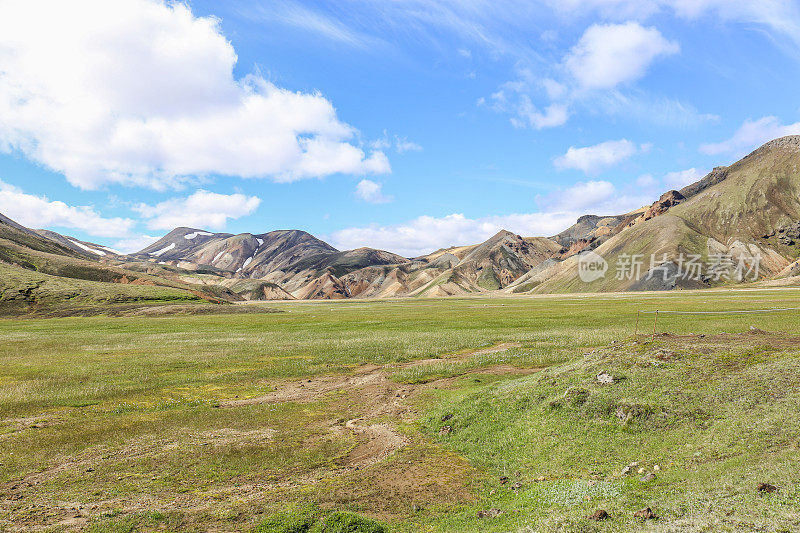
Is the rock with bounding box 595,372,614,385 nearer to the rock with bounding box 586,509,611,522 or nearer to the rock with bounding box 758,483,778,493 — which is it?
the rock with bounding box 758,483,778,493

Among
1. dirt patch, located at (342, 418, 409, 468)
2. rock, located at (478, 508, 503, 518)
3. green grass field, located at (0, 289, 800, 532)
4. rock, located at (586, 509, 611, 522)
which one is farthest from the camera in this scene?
dirt patch, located at (342, 418, 409, 468)

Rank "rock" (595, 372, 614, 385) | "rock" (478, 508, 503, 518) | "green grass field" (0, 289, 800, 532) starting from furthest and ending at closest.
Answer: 1. "rock" (595, 372, 614, 385)
2. "rock" (478, 508, 503, 518)
3. "green grass field" (0, 289, 800, 532)

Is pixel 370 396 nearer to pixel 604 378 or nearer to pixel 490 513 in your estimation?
pixel 604 378

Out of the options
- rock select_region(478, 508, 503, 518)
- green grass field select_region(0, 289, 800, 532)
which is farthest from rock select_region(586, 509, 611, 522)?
rock select_region(478, 508, 503, 518)

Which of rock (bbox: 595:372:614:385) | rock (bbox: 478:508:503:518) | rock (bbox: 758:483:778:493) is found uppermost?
rock (bbox: 595:372:614:385)

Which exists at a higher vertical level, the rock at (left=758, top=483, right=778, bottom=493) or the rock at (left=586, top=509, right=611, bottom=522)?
the rock at (left=758, top=483, right=778, bottom=493)

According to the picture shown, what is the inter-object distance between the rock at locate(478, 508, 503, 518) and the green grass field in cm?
7

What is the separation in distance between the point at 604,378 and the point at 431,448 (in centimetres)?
847

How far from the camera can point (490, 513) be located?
11289mm

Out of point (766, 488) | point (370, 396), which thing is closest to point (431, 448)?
point (370, 396)

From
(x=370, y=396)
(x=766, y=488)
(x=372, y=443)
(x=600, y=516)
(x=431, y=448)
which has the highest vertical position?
(x=766, y=488)

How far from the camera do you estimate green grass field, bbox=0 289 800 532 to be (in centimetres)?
1062

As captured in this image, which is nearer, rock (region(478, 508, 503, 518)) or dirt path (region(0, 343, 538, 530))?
rock (region(478, 508, 503, 518))

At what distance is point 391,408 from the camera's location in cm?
2250
